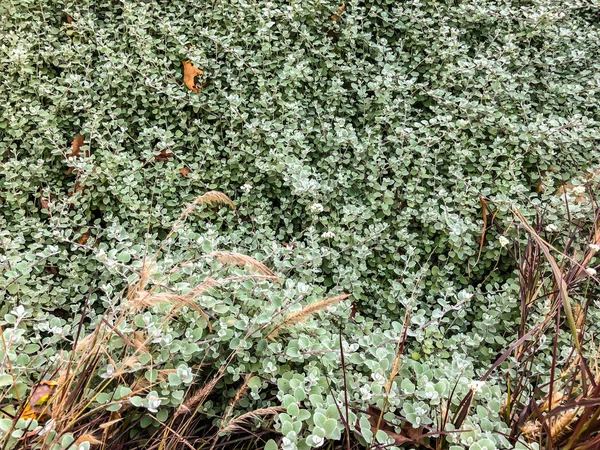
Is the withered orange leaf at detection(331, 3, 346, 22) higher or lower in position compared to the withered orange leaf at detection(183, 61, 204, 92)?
higher

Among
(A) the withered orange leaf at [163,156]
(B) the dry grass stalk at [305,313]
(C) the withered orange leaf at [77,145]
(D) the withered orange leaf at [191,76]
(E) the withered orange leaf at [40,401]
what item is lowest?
(E) the withered orange leaf at [40,401]

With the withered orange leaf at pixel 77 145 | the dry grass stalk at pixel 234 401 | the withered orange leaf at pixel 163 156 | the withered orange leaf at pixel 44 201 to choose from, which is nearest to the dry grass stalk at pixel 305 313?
the dry grass stalk at pixel 234 401

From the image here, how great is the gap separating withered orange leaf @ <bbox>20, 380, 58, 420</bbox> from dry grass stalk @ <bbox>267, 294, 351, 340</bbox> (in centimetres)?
74

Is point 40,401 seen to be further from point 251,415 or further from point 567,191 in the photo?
point 567,191

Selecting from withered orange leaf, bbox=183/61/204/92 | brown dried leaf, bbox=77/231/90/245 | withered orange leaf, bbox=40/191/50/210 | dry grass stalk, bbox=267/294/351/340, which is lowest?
brown dried leaf, bbox=77/231/90/245

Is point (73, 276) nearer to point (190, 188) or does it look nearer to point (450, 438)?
point (190, 188)

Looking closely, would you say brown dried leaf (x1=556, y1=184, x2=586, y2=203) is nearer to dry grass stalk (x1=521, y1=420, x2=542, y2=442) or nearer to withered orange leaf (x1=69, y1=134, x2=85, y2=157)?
dry grass stalk (x1=521, y1=420, x2=542, y2=442)

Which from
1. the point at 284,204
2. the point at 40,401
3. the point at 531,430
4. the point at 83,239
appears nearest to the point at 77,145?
A: the point at 83,239

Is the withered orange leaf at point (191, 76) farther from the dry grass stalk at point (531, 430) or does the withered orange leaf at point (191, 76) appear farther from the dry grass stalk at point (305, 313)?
the dry grass stalk at point (531, 430)

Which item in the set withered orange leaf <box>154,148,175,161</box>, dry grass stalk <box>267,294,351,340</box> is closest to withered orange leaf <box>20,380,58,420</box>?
dry grass stalk <box>267,294,351,340</box>

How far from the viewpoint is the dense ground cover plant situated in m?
1.54

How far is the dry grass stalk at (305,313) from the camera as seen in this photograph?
1478 millimetres

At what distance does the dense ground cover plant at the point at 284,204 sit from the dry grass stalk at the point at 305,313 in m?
0.02

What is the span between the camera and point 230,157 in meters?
2.56
